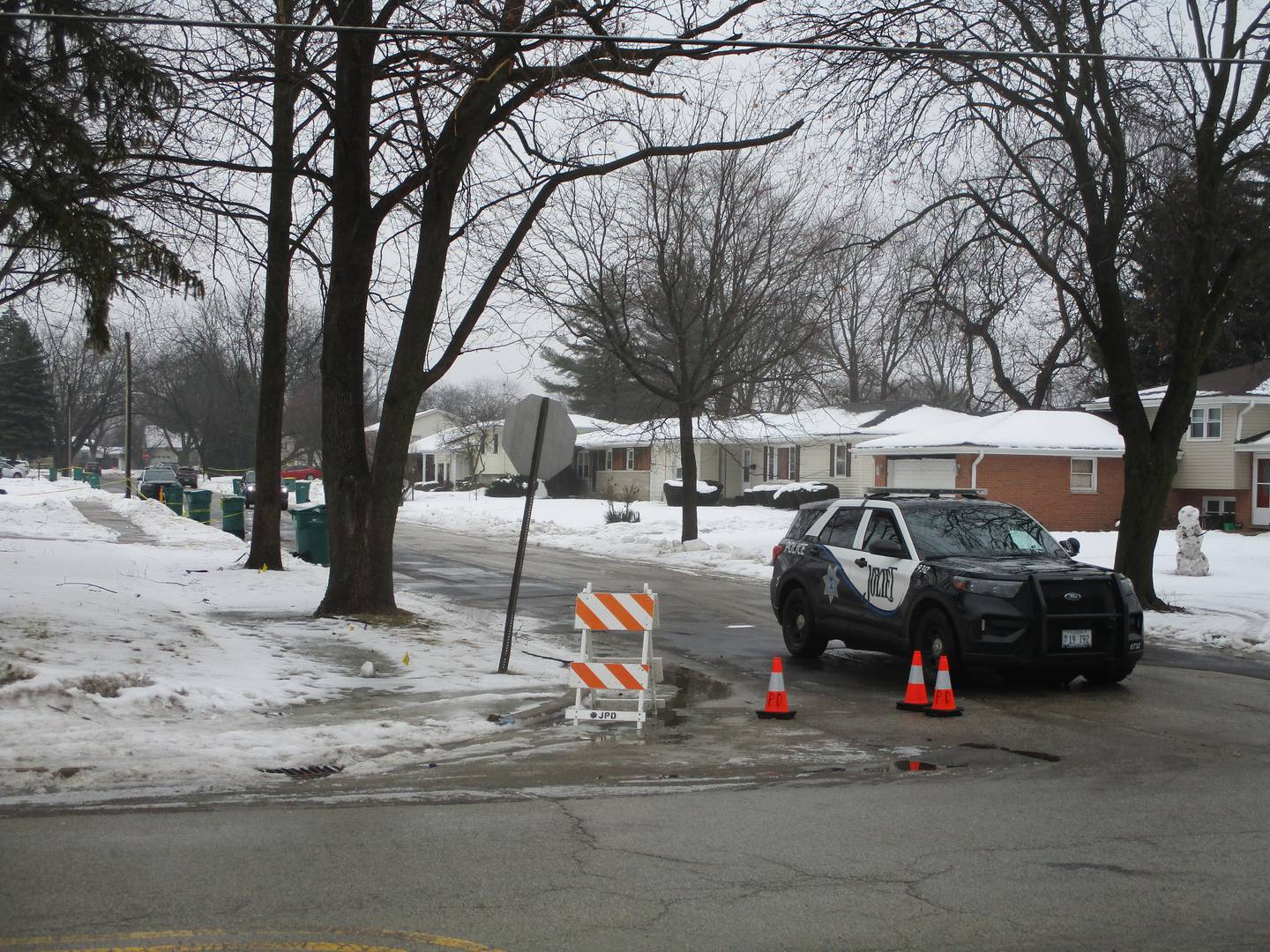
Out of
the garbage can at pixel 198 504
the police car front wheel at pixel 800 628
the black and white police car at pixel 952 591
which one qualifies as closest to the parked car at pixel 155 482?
the garbage can at pixel 198 504

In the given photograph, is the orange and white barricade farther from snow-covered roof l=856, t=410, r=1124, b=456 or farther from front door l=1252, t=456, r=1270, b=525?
front door l=1252, t=456, r=1270, b=525

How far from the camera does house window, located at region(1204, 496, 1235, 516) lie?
38.9 meters

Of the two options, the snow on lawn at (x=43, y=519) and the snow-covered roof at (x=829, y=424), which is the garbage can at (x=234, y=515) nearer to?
the snow on lawn at (x=43, y=519)

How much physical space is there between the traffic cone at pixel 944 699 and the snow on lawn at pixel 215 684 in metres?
3.44

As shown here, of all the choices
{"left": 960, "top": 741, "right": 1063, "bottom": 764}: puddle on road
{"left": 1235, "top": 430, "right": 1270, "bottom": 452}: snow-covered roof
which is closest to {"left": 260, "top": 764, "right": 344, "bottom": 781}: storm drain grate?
{"left": 960, "top": 741, "right": 1063, "bottom": 764}: puddle on road

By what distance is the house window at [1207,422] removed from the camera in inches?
1506

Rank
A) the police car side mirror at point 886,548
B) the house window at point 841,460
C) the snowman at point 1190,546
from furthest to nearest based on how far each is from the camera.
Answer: the house window at point 841,460
the snowman at point 1190,546
the police car side mirror at point 886,548

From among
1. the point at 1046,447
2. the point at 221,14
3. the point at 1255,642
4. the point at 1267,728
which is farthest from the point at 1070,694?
the point at 1046,447

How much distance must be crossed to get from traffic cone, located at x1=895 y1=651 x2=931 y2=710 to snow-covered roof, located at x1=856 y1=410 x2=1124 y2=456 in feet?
93.1

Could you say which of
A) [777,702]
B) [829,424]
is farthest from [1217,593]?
[829,424]

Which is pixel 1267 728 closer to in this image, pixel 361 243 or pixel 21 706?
pixel 21 706

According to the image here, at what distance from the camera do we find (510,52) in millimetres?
12508

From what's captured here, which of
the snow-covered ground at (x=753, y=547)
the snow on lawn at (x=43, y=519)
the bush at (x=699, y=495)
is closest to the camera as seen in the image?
the snow-covered ground at (x=753, y=547)

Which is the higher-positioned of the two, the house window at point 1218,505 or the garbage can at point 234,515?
the house window at point 1218,505
